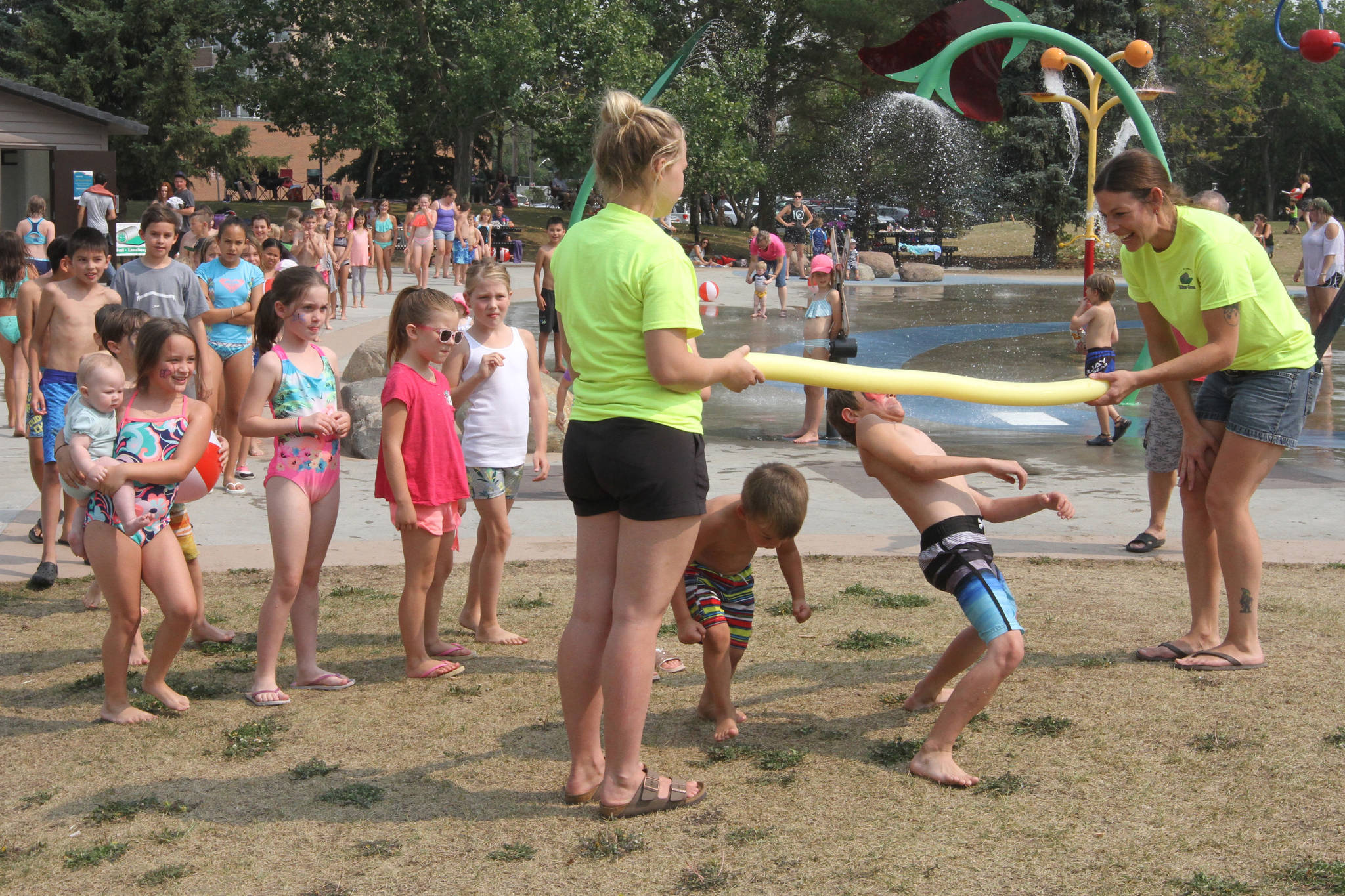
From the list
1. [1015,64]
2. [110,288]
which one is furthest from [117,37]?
[110,288]

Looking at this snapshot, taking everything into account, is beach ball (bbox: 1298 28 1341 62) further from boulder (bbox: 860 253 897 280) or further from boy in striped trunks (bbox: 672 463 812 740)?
boulder (bbox: 860 253 897 280)

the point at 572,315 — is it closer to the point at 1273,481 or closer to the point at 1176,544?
the point at 1176,544

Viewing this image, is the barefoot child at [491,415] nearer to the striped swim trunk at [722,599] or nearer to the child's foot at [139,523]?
the striped swim trunk at [722,599]

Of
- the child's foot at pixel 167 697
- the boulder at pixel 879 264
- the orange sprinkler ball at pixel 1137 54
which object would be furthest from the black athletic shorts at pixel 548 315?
the boulder at pixel 879 264

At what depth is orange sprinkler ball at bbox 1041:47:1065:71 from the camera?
18328 millimetres

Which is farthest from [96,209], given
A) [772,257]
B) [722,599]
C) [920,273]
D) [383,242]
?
[920,273]

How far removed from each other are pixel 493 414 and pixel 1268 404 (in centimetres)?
311

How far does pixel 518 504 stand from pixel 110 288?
2.73 metres

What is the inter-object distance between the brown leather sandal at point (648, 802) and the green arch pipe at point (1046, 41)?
7201 mm

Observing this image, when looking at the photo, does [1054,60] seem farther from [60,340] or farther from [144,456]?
[144,456]

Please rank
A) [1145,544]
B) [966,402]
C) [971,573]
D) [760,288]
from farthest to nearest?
1. [760,288]
2. [966,402]
3. [1145,544]
4. [971,573]

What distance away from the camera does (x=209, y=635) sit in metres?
5.24

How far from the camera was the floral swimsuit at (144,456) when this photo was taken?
4.31 meters

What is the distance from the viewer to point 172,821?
3553mm
